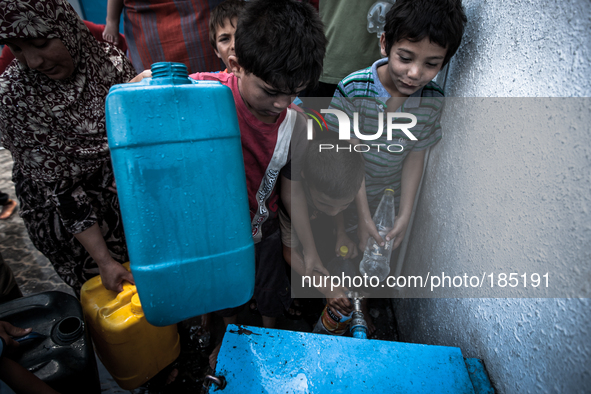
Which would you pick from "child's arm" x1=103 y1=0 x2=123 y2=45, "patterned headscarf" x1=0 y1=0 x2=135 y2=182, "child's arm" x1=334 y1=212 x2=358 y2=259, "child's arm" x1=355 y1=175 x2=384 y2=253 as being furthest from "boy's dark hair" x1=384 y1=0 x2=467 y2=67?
"child's arm" x1=103 y1=0 x2=123 y2=45

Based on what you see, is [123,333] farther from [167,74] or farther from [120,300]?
[167,74]

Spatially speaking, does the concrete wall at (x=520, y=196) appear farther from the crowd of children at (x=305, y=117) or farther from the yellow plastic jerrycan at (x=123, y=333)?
the yellow plastic jerrycan at (x=123, y=333)

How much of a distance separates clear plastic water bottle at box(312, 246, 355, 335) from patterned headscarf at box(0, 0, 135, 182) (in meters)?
1.18

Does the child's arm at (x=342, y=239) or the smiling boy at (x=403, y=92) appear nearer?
the smiling boy at (x=403, y=92)

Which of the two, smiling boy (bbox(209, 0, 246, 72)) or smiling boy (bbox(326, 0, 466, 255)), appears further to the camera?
smiling boy (bbox(209, 0, 246, 72))

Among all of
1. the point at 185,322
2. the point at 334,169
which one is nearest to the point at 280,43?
the point at 334,169

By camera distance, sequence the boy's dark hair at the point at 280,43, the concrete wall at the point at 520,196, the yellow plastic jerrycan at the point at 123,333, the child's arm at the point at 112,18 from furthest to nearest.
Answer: the child's arm at the point at 112,18, the yellow plastic jerrycan at the point at 123,333, the boy's dark hair at the point at 280,43, the concrete wall at the point at 520,196

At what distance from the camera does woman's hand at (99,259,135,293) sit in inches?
47.4

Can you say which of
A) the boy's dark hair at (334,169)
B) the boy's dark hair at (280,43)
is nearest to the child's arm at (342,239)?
the boy's dark hair at (334,169)

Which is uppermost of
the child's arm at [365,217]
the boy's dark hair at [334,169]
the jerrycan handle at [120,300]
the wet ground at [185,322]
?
the boy's dark hair at [334,169]

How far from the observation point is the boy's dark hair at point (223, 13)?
144 cm

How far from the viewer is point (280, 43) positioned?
901 mm

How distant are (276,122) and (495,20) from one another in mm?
736

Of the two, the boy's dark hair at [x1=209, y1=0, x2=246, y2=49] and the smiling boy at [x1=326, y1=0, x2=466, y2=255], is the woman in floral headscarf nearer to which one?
the boy's dark hair at [x1=209, y1=0, x2=246, y2=49]
